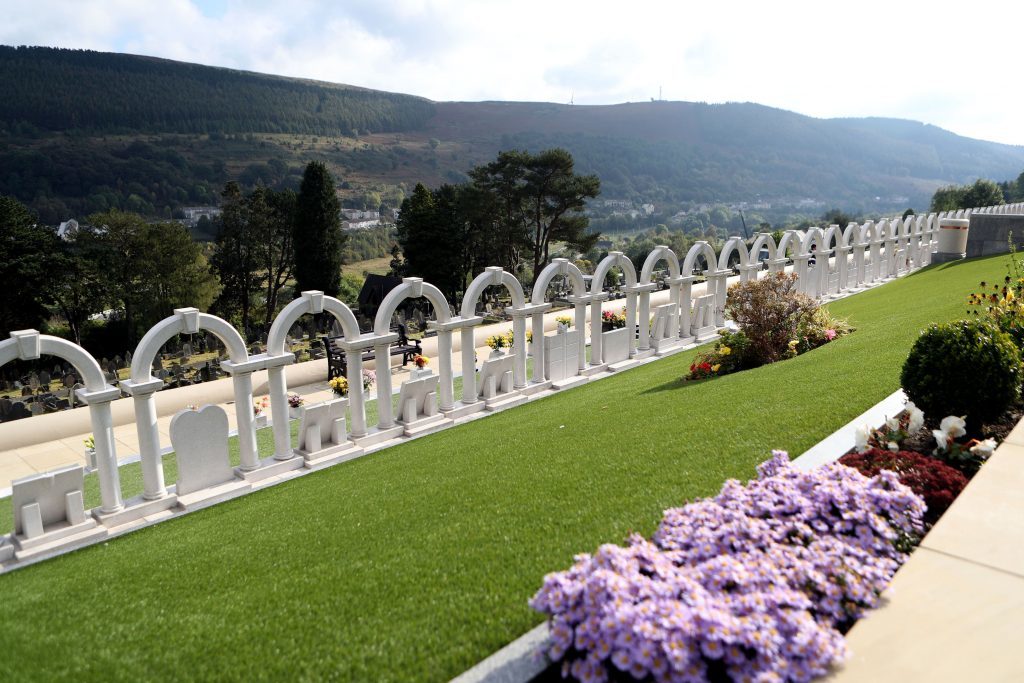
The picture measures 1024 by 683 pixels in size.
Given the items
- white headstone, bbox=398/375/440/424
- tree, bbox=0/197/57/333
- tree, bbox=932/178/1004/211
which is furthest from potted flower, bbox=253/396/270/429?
tree, bbox=932/178/1004/211

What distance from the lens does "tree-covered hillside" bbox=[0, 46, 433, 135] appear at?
111 m

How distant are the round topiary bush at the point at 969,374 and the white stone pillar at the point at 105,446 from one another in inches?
288

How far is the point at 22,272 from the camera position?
36.0 meters

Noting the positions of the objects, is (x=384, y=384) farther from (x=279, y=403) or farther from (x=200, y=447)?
(x=200, y=447)

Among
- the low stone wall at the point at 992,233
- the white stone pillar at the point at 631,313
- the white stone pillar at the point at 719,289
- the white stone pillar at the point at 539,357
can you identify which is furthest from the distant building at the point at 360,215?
the white stone pillar at the point at 539,357

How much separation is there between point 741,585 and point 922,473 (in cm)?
227

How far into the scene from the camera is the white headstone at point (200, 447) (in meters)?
7.06

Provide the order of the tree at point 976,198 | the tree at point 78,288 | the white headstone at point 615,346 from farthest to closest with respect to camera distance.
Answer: the tree at point 976,198 < the tree at point 78,288 < the white headstone at point 615,346

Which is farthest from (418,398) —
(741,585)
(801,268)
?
(801,268)

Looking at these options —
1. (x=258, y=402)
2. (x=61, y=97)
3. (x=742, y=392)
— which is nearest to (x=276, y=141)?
(x=61, y=97)

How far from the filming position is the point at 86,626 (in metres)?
4.22

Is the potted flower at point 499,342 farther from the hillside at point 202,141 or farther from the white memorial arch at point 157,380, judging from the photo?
the hillside at point 202,141

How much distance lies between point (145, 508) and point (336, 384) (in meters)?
7.29

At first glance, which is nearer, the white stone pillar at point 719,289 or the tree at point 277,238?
the white stone pillar at point 719,289
